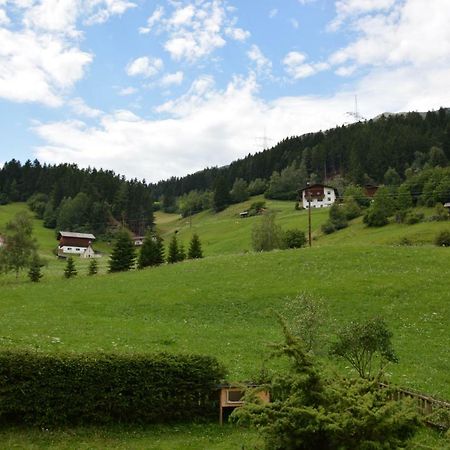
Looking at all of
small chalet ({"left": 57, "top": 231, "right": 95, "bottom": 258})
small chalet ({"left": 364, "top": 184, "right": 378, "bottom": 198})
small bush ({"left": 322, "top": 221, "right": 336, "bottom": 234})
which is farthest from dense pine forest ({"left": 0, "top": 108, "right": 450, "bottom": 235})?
small bush ({"left": 322, "top": 221, "right": 336, "bottom": 234})

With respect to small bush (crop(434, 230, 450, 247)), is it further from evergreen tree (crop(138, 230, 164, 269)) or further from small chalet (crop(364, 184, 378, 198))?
small chalet (crop(364, 184, 378, 198))

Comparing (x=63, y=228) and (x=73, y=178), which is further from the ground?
(x=73, y=178)

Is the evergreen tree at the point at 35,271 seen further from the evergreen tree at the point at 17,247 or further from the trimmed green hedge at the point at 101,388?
the trimmed green hedge at the point at 101,388

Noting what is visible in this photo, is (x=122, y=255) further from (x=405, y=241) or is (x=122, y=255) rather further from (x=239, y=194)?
(x=239, y=194)

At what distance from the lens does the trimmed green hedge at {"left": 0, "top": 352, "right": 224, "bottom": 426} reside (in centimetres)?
1627

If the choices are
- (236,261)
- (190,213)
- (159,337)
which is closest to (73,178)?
(190,213)

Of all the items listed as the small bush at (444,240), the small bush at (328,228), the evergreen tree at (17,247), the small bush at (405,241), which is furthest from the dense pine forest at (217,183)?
the small bush at (444,240)

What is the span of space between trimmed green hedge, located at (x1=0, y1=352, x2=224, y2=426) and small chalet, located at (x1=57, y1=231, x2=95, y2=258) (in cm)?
10609

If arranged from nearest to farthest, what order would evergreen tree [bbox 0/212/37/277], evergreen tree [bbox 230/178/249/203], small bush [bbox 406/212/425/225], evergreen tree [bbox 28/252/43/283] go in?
evergreen tree [bbox 28/252/43/283]
evergreen tree [bbox 0/212/37/277]
small bush [bbox 406/212/425/225]
evergreen tree [bbox 230/178/249/203]

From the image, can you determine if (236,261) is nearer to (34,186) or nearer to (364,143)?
(364,143)

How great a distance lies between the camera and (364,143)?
602 feet

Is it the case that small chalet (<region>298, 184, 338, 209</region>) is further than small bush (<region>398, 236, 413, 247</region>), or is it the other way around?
small chalet (<region>298, 184, 338, 209</region>)

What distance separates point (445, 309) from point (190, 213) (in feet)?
528

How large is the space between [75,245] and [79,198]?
108 feet
